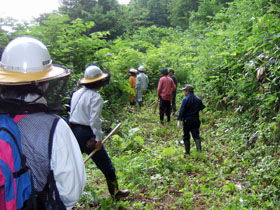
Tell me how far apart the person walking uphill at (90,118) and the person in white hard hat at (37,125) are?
7.15 ft

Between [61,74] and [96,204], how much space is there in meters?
3.00

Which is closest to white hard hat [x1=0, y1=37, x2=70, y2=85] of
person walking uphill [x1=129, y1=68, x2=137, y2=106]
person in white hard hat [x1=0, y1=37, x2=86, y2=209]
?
person in white hard hat [x1=0, y1=37, x2=86, y2=209]

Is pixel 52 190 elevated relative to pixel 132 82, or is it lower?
elevated

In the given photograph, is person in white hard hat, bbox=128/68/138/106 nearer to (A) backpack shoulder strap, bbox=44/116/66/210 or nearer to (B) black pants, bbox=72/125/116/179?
(B) black pants, bbox=72/125/116/179

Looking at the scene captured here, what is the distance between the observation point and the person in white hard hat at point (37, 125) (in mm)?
1986

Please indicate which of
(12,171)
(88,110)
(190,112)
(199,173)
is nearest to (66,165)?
(12,171)

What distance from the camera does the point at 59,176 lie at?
2.01 m

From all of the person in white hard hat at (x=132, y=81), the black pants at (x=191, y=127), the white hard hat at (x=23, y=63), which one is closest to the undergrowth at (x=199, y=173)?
the black pants at (x=191, y=127)

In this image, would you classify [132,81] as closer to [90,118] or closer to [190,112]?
[190,112]

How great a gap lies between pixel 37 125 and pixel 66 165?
35 cm

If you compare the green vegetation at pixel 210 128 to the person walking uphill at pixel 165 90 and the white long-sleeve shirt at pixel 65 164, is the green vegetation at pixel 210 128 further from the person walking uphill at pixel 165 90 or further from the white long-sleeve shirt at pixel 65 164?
the white long-sleeve shirt at pixel 65 164

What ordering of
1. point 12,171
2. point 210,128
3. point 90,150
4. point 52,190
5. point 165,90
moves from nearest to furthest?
point 12,171, point 52,190, point 90,150, point 210,128, point 165,90

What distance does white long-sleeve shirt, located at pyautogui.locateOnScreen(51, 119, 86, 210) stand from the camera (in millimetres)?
1994

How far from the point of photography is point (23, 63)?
2.04 m
